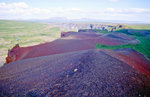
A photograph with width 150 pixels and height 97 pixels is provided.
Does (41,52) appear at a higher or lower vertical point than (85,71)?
lower

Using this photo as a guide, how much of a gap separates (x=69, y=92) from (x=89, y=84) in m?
1.03

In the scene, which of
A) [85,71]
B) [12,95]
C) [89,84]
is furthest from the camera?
[85,71]

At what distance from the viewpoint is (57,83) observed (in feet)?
16.6

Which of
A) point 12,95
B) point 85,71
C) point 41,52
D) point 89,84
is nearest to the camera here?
point 89,84

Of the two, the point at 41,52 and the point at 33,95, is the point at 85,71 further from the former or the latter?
the point at 41,52

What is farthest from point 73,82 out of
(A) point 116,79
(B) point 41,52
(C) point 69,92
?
(B) point 41,52

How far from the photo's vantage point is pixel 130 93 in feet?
14.1

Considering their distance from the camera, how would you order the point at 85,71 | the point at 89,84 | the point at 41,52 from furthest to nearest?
the point at 41,52 < the point at 85,71 < the point at 89,84

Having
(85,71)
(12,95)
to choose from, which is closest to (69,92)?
(85,71)

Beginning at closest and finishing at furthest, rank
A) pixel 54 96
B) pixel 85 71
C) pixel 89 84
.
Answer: pixel 54 96 → pixel 89 84 → pixel 85 71

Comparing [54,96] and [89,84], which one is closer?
[54,96]

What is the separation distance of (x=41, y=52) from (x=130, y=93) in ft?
47.0

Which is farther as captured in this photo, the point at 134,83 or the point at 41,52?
the point at 41,52

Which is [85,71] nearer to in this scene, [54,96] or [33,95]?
[54,96]
